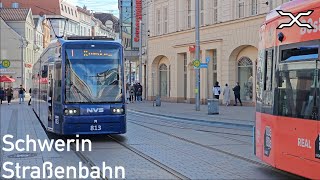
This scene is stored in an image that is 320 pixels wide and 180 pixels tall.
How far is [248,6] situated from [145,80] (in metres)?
22.4

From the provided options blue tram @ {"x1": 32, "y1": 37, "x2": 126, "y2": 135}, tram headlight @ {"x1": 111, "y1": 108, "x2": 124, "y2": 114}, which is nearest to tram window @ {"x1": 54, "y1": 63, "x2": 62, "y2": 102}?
blue tram @ {"x1": 32, "y1": 37, "x2": 126, "y2": 135}

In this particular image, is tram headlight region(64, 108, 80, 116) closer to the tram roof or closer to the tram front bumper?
the tram front bumper

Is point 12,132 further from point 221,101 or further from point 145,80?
point 145,80

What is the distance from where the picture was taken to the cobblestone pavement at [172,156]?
10.2 meters

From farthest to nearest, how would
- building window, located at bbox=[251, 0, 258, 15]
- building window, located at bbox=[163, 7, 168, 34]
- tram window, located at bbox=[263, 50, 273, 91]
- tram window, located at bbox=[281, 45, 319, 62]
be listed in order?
building window, located at bbox=[163, 7, 168, 34] < building window, located at bbox=[251, 0, 258, 15] < tram window, located at bbox=[263, 50, 273, 91] < tram window, located at bbox=[281, 45, 319, 62]

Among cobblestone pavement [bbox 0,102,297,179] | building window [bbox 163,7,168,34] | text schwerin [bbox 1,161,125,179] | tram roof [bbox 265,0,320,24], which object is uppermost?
building window [bbox 163,7,168,34]

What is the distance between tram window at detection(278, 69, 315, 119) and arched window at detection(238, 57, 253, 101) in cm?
2781

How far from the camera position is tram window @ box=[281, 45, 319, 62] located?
805cm

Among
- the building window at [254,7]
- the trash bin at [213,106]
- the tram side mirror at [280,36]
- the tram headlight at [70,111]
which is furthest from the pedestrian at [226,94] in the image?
the tram side mirror at [280,36]

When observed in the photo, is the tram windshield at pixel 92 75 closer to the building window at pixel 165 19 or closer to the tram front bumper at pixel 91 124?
the tram front bumper at pixel 91 124

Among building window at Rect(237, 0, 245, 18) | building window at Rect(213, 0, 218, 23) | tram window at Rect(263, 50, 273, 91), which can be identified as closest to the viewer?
tram window at Rect(263, 50, 273, 91)

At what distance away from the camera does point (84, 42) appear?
51.5 feet

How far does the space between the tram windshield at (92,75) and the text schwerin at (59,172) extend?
429 centimetres

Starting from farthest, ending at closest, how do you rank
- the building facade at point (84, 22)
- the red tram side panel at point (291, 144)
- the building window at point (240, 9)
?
1. the building facade at point (84, 22)
2. the building window at point (240, 9)
3. the red tram side panel at point (291, 144)
